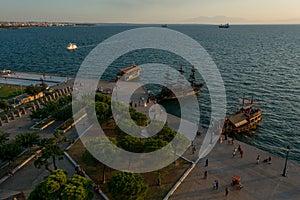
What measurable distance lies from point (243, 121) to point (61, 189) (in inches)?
A: 1627

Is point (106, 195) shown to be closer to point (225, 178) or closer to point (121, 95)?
point (225, 178)

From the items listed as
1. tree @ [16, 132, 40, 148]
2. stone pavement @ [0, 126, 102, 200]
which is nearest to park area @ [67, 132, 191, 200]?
stone pavement @ [0, 126, 102, 200]

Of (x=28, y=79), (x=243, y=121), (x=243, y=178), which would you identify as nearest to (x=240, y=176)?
(x=243, y=178)

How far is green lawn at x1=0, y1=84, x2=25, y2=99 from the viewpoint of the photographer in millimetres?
67062

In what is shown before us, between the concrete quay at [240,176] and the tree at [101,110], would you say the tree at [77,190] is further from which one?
the tree at [101,110]

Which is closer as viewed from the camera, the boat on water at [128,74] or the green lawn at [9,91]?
the green lawn at [9,91]

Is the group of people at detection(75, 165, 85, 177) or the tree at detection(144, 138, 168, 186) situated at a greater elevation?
the tree at detection(144, 138, 168, 186)

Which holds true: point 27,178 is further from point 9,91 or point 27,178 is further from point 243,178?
point 9,91

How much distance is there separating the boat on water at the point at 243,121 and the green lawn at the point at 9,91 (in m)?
53.7

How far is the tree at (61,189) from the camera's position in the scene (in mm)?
24455

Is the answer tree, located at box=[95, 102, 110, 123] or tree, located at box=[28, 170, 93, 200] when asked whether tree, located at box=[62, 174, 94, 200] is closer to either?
tree, located at box=[28, 170, 93, 200]

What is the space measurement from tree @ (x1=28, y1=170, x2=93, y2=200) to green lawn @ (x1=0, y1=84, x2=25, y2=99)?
160 ft

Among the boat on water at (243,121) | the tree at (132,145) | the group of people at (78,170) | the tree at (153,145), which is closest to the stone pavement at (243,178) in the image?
the tree at (153,145)

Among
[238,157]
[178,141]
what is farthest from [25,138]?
[238,157]
